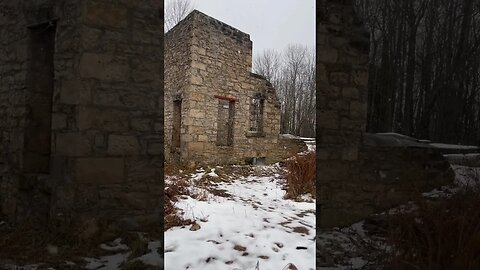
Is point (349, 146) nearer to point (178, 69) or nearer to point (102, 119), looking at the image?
point (102, 119)

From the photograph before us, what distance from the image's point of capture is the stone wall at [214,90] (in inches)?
375

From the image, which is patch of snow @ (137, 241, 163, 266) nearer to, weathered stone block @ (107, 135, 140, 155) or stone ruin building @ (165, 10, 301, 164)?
weathered stone block @ (107, 135, 140, 155)

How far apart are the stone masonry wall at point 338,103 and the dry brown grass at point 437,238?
1.30 m

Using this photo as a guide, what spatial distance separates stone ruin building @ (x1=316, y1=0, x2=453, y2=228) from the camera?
382 centimetres

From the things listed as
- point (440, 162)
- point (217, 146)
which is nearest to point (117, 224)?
point (440, 162)

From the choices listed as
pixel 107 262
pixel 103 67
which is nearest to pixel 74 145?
pixel 103 67

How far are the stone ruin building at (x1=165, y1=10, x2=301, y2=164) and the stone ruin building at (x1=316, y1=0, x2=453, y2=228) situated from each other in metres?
6.14

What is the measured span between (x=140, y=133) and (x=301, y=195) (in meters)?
3.24

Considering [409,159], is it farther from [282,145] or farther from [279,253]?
[282,145]

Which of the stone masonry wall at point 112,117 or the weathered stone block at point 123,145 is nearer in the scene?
the stone masonry wall at point 112,117

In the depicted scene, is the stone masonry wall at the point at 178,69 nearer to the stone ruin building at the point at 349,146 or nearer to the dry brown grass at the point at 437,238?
the stone ruin building at the point at 349,146

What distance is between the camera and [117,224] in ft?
11.1

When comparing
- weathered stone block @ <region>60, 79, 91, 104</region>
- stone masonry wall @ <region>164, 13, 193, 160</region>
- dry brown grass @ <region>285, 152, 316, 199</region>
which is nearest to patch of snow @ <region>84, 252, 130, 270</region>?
weathered stone block @ <region>60, 79, 91, 104</region>

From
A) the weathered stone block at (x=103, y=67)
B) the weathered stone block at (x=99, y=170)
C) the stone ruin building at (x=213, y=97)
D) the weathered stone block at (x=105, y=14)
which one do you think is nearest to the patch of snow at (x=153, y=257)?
the weathered stone block at (x=99, y=170)
